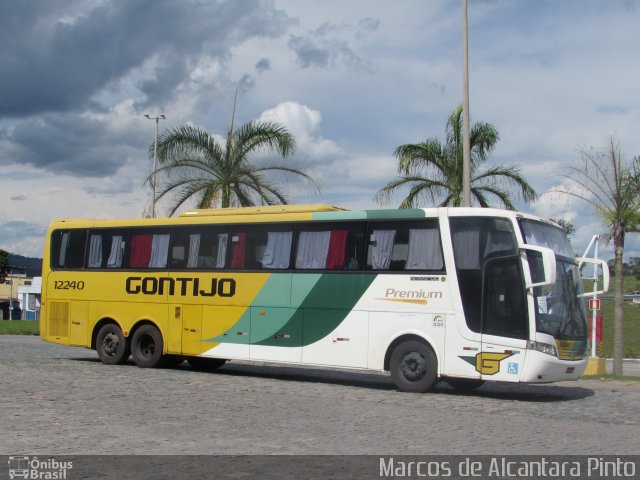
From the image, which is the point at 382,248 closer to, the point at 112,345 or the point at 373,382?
the point at 373,382

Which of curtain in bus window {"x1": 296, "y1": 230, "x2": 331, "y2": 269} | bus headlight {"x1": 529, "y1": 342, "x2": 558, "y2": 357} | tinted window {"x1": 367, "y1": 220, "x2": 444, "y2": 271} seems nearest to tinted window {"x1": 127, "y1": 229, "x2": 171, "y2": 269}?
curtain in bus window {"x1": 296, "y1": 230, "x2": 331, "y2": 269}

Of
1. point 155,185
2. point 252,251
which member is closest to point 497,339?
point 252,251

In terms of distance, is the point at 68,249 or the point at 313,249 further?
the point at 68,249

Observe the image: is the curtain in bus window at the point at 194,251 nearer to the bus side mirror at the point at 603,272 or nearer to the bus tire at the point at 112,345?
the bus tire at the point at 112,345

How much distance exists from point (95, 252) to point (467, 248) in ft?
30.4

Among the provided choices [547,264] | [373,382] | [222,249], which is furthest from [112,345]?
[547,264]

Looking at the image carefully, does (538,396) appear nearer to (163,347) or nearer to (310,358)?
(310,358)

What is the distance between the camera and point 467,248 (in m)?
15.1

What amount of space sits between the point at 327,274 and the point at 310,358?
1.64 meters

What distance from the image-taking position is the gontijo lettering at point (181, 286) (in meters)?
18.0

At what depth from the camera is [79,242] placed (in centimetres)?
2048

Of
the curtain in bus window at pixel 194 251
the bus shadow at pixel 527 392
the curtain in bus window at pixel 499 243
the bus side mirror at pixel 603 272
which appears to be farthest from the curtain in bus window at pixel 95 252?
the bus side mirror at pixel 603 272
